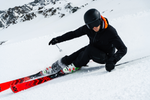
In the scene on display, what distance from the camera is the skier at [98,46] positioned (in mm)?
1973

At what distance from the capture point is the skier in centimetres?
197

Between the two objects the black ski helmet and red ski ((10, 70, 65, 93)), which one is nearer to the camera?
the black ski helmet

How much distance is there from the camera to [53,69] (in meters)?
2.74

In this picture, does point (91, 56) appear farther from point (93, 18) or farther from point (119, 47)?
point (93, 18)

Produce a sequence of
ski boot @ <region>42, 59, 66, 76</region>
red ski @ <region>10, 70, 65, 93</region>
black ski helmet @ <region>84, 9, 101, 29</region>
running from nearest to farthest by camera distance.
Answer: black ski helmet @ <region>84, 9, 101, 29</region> → red ski @ <region>10, 70, 65, 93</region> → ski boot @ <region>42, 59, 66, 76</region>

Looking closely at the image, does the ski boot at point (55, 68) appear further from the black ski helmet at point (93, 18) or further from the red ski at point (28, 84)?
the black ski helmet at point (93, 18)

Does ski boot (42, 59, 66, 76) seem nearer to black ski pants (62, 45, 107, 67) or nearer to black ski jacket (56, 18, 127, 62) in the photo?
black ski pants (62, 45, 107, 67)

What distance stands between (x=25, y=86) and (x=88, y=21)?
183 cm

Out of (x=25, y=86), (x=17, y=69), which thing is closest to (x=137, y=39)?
(x=25, y=86)

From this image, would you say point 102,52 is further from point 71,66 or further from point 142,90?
point 142,90

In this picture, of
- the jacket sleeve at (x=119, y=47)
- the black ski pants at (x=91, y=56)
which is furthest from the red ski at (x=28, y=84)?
the jacket sleeve at (x=119, y=47)

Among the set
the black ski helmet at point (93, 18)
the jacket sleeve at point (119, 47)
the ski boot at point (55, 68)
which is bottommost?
the ski boot at point (55, 68)

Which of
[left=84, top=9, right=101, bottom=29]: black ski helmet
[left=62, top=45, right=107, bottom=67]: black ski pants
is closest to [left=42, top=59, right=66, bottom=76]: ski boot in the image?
[left=62, top=45, right=107, bottom=67]: black ski pants

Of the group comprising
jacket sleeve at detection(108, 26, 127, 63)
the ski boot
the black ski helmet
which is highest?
the black ski helmet
